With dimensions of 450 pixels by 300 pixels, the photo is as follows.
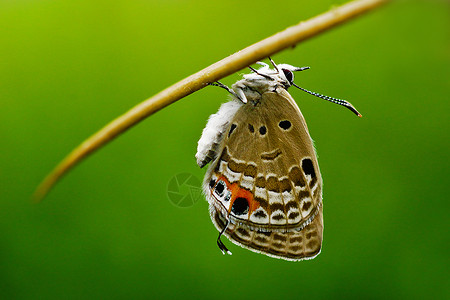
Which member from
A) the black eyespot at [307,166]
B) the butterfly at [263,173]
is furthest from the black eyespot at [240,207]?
the black eyespot at [307,166]

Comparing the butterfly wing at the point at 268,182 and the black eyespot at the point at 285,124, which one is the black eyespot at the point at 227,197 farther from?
the black eyespot at the point at 285,124

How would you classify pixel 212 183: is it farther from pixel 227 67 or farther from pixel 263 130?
pixel 227 67

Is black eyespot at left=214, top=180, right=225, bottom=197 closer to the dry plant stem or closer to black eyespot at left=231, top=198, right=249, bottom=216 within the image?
black eyespot at left=231, top=198, right=249, bottom=216

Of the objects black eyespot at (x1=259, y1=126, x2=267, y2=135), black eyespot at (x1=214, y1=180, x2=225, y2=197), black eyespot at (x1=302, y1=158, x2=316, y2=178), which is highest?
black eyespot at (x1=259, y1=126, x2=267, y2=135)

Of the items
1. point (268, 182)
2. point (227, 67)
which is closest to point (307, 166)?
point (268, 182)

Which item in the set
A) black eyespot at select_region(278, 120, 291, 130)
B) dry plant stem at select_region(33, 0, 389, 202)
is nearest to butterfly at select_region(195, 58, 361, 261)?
black eyespot at select_region(278, 120, 291, 130)

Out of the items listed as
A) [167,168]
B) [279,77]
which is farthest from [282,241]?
[167,168]
